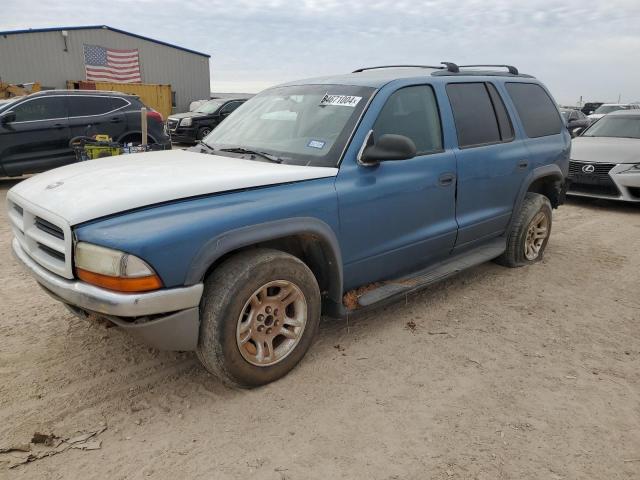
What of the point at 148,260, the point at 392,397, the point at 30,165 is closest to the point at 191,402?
the point at 148,260

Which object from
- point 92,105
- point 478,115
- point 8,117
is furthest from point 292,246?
point 92,105

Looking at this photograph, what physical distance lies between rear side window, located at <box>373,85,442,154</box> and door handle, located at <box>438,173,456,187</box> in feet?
0.66

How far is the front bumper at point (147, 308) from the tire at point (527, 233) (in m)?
3.35

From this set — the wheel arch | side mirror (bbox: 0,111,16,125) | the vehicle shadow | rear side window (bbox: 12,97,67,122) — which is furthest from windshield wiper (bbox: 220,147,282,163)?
rear side window (bbox: 12,97,67,122)

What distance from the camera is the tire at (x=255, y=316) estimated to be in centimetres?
258

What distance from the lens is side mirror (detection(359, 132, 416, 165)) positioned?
300cm

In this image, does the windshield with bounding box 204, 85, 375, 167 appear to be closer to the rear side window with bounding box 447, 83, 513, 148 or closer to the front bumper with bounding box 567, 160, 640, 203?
the rear side window with bounding box 447, 83, 513, 148

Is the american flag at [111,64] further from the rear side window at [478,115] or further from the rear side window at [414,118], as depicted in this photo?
the rear side window at [414,118]

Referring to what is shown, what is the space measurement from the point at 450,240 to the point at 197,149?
2.08 m

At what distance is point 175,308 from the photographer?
94.9 inches

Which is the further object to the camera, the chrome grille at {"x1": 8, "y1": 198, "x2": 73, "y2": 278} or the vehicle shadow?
the vehicle shadow

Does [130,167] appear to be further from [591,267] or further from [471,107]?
[591,267]

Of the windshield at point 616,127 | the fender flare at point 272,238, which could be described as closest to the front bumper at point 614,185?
the windshield at point 616,127

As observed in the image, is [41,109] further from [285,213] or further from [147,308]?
[147,308]
